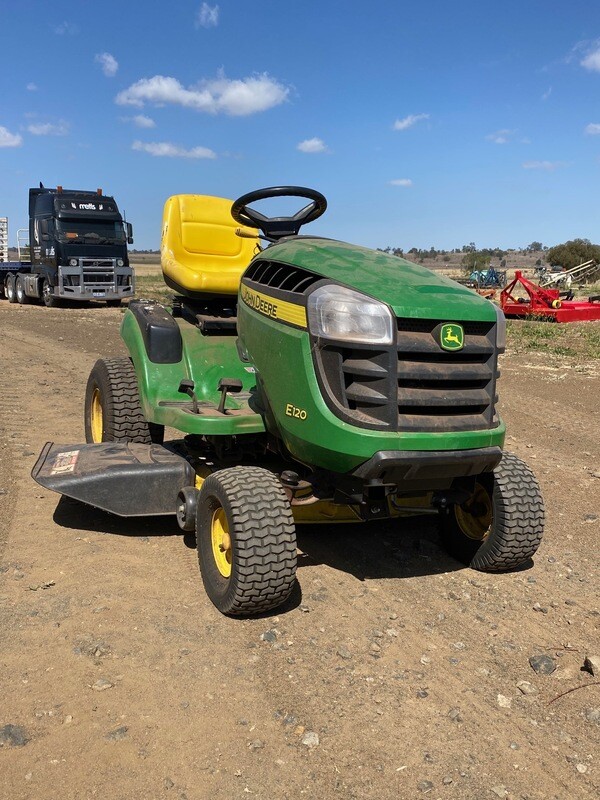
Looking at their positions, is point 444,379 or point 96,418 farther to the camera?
point 96,418

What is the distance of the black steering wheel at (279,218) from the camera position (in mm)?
4285

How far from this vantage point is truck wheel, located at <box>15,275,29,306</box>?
21875mm

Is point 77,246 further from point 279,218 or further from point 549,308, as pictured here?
point 279,218

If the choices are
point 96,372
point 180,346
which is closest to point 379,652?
point 180,346

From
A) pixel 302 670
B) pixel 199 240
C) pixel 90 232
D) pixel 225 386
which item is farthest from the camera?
pixel 90 232

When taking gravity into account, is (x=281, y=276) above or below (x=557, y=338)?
above

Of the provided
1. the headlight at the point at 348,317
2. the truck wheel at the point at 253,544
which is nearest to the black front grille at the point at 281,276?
the headlight at the point at 348,317

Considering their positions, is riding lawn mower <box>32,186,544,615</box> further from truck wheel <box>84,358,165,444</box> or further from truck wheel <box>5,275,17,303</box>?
truck wheel <box>5,275,17,303</box>

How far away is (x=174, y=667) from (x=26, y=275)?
20.3m

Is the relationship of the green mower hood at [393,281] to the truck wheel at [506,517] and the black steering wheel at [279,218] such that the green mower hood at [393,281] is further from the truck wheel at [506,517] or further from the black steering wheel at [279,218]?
the truck wheel at [506,517]

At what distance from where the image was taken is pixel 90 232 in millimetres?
19594

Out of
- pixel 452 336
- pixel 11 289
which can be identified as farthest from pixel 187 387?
pixel 11 289

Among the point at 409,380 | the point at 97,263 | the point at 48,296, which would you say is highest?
the point at 97,263

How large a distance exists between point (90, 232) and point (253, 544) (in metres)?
17.8
